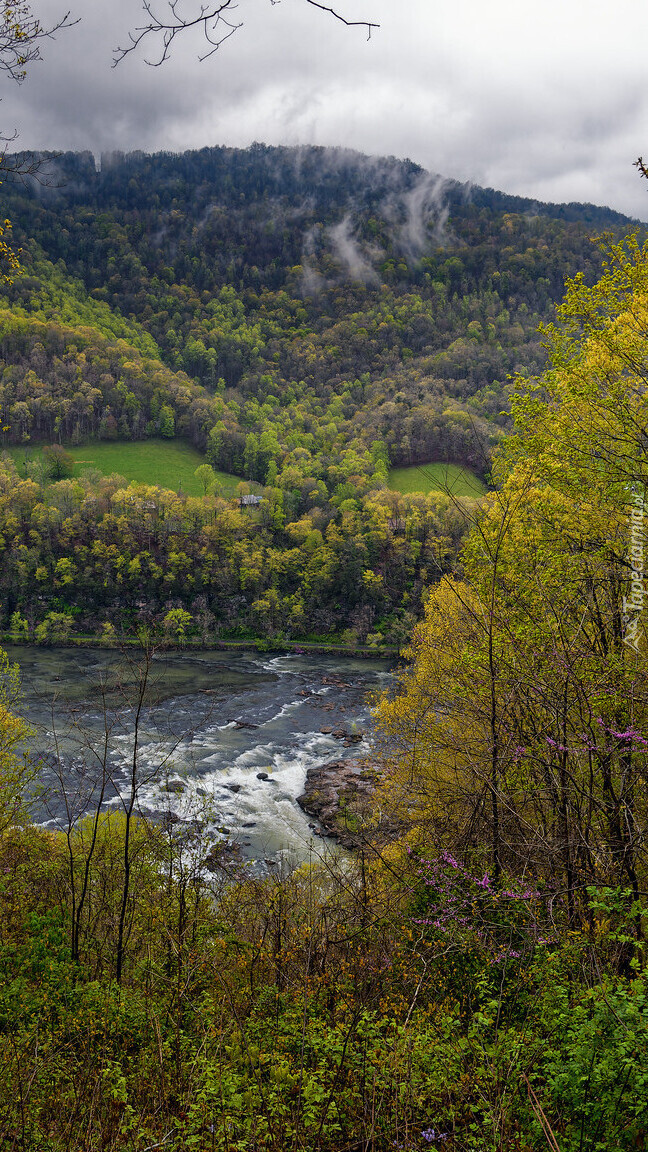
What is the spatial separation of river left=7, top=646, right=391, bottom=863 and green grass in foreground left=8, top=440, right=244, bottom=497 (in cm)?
4626

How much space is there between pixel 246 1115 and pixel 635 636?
5.50m

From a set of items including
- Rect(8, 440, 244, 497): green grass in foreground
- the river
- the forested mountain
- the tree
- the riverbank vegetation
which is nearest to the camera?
the riverbank vegetation

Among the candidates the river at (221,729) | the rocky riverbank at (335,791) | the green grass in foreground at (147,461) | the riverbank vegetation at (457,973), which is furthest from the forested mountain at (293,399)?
the rocky riverbank at (335,791)

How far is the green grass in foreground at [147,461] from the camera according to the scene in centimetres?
9438

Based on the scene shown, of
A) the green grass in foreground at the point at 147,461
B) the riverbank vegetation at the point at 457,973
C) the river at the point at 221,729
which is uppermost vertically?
the green grass in foreground at the point at 147,461

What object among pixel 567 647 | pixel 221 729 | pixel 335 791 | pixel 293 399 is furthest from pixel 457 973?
pixel 293 399

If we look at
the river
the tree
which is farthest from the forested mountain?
the river

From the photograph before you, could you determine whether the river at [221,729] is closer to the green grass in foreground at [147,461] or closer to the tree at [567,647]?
the tree at [567,647]

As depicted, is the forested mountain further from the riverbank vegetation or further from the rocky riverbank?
the rocky riverbank

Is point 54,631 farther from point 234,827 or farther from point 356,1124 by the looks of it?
point 356,1124

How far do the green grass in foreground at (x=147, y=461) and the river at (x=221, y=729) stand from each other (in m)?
46.3

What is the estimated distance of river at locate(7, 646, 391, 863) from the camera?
73.3ft

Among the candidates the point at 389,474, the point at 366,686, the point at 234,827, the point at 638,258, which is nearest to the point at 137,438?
the point at 389,474

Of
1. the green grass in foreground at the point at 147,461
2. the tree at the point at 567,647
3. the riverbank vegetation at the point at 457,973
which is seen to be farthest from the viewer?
the green grass in foreground at the point at 147,461
